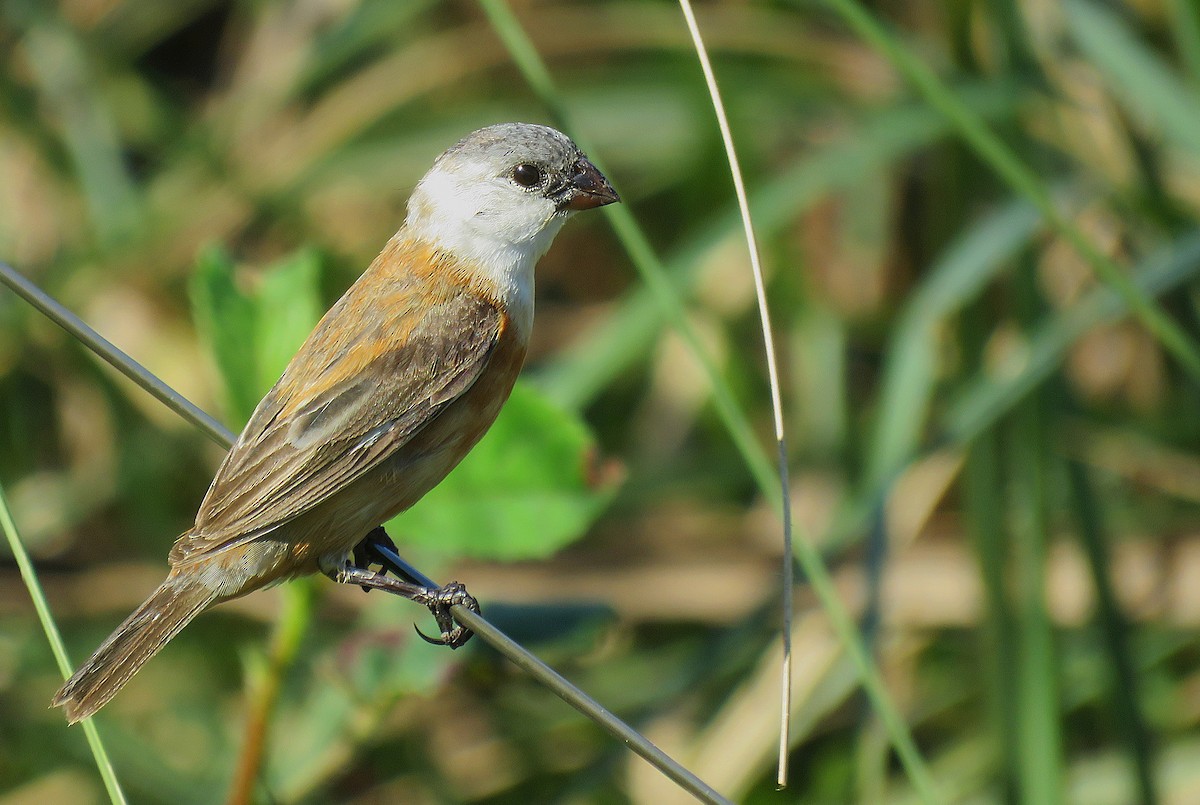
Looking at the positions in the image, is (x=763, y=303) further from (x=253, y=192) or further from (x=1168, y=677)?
(x=253, y=192)

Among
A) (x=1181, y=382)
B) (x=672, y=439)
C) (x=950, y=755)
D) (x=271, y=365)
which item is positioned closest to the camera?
(x=271, y=365)

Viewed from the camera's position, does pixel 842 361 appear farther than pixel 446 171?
Yes

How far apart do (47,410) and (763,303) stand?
413 cm

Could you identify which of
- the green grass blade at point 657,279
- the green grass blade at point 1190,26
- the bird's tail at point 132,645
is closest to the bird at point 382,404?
the bird's tail at point 132,645

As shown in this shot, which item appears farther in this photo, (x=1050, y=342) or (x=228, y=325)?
(x=1050, y=342)

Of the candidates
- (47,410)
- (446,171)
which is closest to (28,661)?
(47,410)

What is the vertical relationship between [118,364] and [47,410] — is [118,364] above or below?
below

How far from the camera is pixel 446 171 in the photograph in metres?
3.33

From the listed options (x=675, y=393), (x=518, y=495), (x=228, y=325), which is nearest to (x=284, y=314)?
(x=228, y=325)

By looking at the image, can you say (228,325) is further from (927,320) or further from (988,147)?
(927,320)

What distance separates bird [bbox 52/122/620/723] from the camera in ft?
9.27

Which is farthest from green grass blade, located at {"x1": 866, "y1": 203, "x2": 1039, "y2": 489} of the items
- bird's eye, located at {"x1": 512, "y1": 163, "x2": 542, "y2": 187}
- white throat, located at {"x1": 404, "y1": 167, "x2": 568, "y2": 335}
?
bird's eye, located at {"x1": 512, "y1": 163, "x2": 542, "y2": 187}

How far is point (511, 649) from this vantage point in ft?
6.81

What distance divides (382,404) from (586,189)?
69 cm
